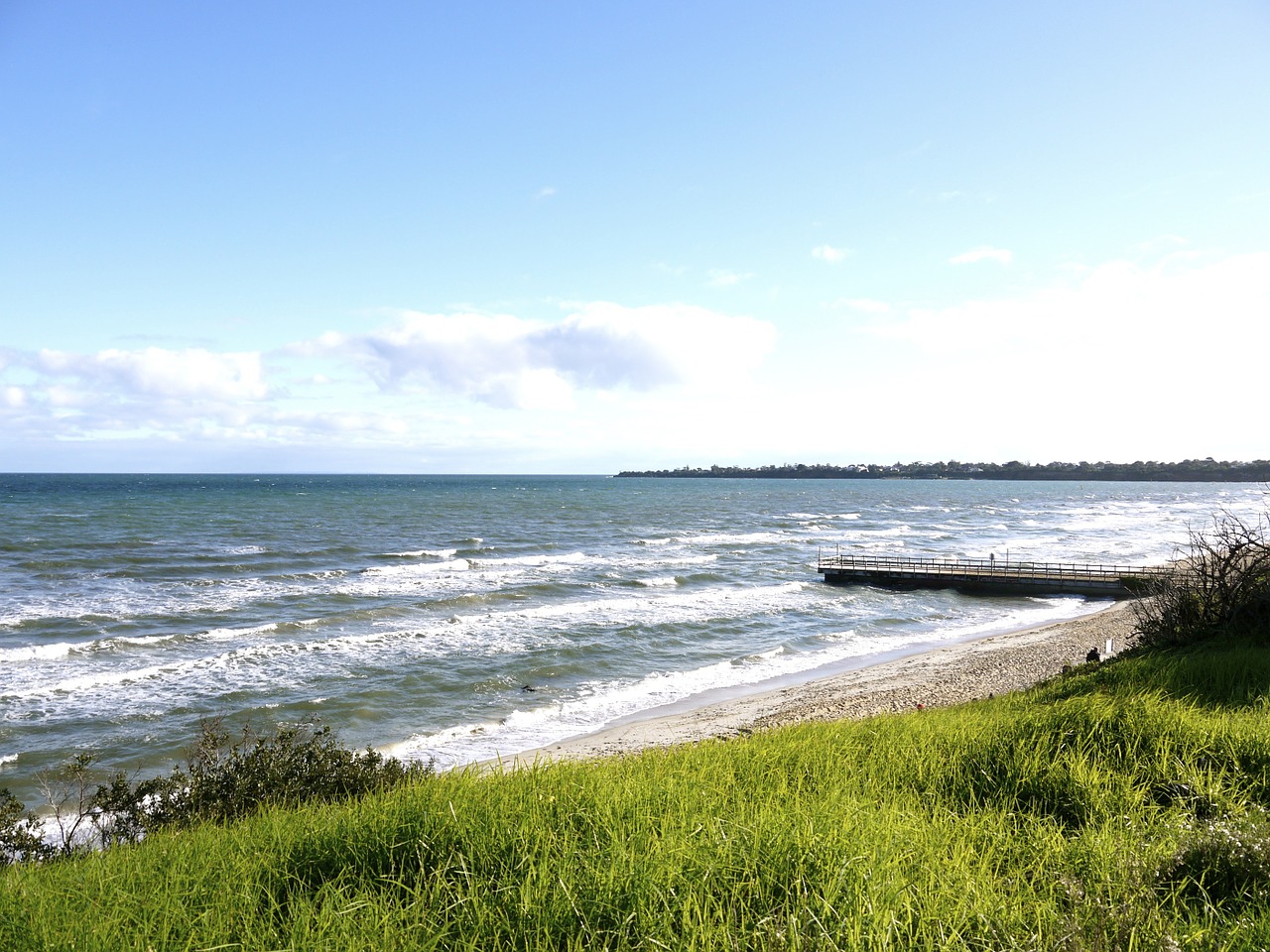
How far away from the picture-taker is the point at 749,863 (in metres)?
3.46

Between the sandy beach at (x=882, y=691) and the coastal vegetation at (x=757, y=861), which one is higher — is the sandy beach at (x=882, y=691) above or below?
below

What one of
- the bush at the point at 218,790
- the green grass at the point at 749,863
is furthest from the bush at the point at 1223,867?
the bush at the point at 218,790

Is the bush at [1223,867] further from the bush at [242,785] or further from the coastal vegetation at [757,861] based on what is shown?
the bush at [242,785]

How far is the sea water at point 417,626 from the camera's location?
17.6 m

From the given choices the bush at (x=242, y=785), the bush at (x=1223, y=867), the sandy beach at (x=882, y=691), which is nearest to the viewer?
the bush at (x=1223, y=867)

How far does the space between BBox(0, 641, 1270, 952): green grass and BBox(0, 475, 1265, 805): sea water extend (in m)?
11.5

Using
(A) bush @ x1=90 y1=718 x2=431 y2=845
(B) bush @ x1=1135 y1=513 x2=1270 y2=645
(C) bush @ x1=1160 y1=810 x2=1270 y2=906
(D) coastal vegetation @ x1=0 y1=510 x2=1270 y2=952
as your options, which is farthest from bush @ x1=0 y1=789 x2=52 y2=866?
(B) bush @ x1=1135 y1=513 x2=1270 y2=645

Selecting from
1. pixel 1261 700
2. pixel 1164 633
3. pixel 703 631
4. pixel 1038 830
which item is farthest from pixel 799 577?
pixel 1038 830

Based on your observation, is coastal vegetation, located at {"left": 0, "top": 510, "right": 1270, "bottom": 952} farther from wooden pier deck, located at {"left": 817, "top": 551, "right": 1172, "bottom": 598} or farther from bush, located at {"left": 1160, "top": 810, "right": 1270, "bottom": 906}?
wooden pier deck, located at {"left": 817, "top": 551, "right": 1172, "bottom": 598}

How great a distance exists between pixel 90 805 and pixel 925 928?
952 cm

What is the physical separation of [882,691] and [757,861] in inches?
716

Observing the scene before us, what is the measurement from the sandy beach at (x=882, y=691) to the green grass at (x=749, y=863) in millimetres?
8678

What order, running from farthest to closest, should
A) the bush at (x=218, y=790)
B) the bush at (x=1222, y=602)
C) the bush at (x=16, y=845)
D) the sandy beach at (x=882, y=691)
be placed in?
the sandy beach at (x=882, y=691)
the bush at (x=1222, y=602)
the bush at (x=218, y=790)
the bush at (x=16, y=845)

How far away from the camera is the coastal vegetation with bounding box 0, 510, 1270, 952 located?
3086 millimetres
